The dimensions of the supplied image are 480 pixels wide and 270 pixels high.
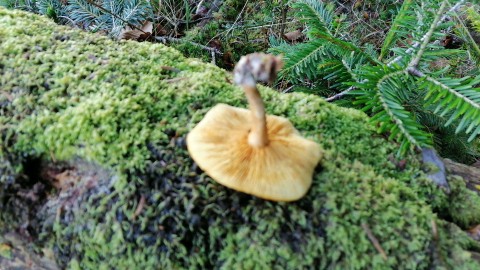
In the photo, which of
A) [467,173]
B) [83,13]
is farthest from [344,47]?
[83,13]

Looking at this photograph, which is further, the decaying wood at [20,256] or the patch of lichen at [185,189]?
the decaying wood at [20,256]

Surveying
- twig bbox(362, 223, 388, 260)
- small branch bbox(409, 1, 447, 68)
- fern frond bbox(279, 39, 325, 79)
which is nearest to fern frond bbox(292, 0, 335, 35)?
fern frond bbox(279, 39, 325, 79)

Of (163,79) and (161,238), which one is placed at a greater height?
(163,79)

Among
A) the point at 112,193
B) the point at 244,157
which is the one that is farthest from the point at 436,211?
the point at 112,193

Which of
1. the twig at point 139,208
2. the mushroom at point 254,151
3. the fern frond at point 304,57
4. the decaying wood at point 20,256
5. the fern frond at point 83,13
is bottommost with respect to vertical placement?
the decaying wood at point 20,256

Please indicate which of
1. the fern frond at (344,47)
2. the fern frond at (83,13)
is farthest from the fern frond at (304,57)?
the fern frond at (83,13)

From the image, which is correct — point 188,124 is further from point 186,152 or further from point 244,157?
point 244,157

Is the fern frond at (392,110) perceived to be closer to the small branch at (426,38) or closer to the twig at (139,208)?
the small branch at (426,38)
